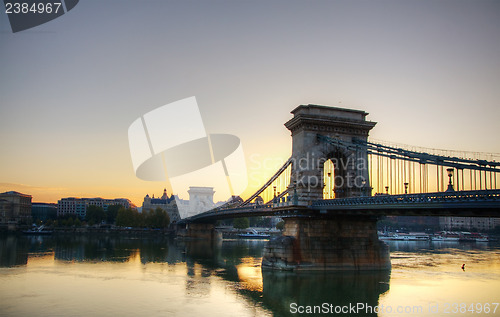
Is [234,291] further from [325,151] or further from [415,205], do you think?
[325,151]

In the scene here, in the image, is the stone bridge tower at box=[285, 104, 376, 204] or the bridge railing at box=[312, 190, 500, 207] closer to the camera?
the bridge railing at box=[312, 190, 500, 207]

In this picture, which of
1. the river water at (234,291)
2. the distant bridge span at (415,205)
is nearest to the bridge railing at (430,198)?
the distant bridge span at (415,205)

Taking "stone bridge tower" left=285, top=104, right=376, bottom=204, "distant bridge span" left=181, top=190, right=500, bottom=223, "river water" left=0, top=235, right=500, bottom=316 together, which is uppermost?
"stone bridge tower" left=285, top=104, right=376, bottom=204

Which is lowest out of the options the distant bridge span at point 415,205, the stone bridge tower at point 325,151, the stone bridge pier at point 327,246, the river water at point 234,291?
the river water at point 234,291

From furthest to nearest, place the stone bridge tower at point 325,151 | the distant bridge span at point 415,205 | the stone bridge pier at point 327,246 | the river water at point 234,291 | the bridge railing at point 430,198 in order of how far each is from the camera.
A: the stone bridge tower at point 325,151 < the stone bridge pier at point 327,246 < the river water at point 234,291 < the distant bridge span at point 415,205 < the bridge railing at point 430,198

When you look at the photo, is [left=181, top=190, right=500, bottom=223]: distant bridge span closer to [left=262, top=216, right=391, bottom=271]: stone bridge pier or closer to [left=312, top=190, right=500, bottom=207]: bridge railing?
[left=312, top=190, right=500, bottom=207]: bridge railing

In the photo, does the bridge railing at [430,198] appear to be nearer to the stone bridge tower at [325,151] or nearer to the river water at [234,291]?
the stone bridge tower at [325,151]

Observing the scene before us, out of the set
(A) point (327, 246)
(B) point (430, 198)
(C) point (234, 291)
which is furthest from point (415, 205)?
(C) point (234, 291)

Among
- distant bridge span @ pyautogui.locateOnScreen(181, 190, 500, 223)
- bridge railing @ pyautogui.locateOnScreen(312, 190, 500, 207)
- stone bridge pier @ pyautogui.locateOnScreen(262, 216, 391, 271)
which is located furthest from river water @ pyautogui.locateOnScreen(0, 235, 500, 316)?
bridge railing @ pyautogui.locateOnScreen(312, 190, 500, 207)

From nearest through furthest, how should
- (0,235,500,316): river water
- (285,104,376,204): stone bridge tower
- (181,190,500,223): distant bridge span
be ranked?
(181,190,500,223): distant bridge span < (0,235,500,316): river water < (285,104,376,204): stone bridge tower

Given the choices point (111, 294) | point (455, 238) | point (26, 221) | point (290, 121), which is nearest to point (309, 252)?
point (290, 121)

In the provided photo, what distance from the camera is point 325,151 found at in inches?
1526

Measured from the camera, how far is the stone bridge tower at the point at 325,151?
126ft

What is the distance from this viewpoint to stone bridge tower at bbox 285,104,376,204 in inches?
1511
